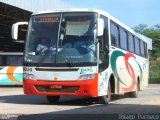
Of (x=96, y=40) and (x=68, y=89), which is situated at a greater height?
(x=96, y=40)

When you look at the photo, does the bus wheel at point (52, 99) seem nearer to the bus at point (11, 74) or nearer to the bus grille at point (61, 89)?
the bus grille at point (61, 89)

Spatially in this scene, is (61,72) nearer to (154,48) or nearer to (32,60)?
(32,60)

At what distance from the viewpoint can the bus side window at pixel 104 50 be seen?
1631 cm

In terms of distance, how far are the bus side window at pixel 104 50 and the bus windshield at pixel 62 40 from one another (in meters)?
0.44

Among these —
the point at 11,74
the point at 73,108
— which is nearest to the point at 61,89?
the point at 73,108

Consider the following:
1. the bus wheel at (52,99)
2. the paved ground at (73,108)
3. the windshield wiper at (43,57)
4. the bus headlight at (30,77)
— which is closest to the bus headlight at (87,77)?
the paved ground at (73,108)

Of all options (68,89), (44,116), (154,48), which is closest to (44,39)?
(68,89)

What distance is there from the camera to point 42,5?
39531 mm

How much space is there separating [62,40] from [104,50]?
1476 mm

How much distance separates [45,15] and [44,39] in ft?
2.97

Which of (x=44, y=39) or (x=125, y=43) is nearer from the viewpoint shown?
(x=44, y=39)

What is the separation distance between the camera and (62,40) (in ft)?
53.1

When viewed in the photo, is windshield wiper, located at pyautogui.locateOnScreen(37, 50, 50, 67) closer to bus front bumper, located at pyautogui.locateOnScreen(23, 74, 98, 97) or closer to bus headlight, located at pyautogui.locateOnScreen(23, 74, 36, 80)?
bus headlight, located at pyautogui.locateOnScreen(23, 74, 36, 80)

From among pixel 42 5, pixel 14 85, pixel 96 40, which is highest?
pixel 42 5
